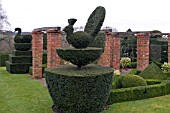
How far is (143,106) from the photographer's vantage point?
6930mm

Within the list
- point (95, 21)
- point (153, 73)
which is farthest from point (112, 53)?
point (95, 21)

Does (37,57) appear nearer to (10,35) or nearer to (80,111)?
(80,111)

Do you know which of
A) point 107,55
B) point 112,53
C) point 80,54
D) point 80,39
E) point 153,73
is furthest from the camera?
point 112,53

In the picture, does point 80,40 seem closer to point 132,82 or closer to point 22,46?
point 132,82

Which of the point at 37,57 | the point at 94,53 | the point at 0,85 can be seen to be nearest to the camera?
the point at 94,53

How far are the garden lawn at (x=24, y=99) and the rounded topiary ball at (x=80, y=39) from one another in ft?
6.15

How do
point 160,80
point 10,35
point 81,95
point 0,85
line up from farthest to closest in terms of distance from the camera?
point 10,35
point 0,85
point 160,80
point 81,95

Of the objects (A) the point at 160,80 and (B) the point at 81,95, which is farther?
(A) the point at 160,80

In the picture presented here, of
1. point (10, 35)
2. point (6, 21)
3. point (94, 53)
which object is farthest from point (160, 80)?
point (6, 21)

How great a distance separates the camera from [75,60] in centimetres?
629

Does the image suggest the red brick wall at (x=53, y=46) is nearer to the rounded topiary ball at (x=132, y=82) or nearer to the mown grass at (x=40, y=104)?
the mown grass at (x=40, y=104)

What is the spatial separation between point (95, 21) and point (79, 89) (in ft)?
6.67

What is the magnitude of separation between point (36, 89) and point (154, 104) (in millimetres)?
4344

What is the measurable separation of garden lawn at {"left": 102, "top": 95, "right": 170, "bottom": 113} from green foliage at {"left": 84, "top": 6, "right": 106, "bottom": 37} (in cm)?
209
